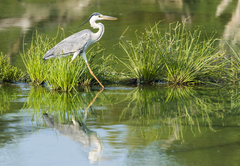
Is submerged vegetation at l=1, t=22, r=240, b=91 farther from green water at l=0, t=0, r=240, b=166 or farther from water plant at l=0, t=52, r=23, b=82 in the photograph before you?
water plant at l=0, t=52, r=23, b=82

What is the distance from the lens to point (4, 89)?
32.2 ft

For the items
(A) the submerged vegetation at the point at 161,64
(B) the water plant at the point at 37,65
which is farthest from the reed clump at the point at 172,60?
(B) the water plant at the point at 37,65

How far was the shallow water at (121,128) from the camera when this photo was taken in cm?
461

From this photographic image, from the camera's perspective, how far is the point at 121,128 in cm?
597

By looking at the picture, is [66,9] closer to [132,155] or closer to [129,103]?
[129,103]

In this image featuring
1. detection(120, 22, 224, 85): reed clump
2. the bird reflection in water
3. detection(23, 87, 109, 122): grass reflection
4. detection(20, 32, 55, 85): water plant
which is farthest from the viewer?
detection(120, 22, 224, 85): reed clump

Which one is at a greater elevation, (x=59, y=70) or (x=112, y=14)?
(x=112, y=14)

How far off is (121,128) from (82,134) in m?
0.67

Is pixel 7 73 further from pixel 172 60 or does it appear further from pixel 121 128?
pixel 121 128

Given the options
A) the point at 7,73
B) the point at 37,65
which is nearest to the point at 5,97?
the point at 37,65

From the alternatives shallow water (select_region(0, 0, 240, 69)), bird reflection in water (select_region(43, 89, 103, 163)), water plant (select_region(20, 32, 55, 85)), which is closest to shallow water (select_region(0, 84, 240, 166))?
bird reflection in water (select_region(43, 89, 103, 163))

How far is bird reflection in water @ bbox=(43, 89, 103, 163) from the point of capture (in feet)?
15.6

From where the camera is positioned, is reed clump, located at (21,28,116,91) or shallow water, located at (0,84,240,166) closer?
shallow water, located at (0,84,240,166)

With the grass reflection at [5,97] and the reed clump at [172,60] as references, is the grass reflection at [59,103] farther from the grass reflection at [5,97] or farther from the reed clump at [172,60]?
the reed clump at [172,60]
